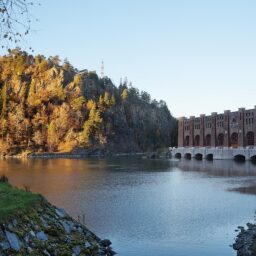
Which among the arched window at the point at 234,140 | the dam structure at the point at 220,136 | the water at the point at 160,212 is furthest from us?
the arched window at the point at 234,140

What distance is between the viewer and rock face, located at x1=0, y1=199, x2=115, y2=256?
606 inches

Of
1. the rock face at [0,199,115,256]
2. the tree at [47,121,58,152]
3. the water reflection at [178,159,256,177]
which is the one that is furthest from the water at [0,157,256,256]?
the tree at [47,121,58,152]

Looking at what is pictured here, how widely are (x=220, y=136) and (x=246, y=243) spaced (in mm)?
119393

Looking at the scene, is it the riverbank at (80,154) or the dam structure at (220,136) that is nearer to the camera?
the dam structure at (220,136)

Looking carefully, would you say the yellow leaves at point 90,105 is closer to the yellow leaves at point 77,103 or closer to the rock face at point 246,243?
the yellow leaves at point 77,103

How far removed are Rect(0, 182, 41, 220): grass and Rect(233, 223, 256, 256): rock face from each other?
12.0 metres

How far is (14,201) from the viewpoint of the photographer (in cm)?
1942

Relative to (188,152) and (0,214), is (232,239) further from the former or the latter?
(188,152)

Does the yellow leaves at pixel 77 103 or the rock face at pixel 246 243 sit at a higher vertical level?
the yellow leaves at pixel 77 103

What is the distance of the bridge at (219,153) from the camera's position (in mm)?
115125

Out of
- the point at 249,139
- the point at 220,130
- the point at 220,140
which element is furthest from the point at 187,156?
the point at 249,139

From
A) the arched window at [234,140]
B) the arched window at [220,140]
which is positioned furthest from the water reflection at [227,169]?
the arched window at [220,140]

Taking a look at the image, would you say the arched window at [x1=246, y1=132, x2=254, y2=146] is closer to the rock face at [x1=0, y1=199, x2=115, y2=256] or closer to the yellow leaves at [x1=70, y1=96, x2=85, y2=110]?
the yellow leaves at [x1=70, y1=96, x2=85, y2=110]

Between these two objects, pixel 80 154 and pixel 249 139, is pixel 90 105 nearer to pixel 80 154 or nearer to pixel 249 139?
pixel 80 154
